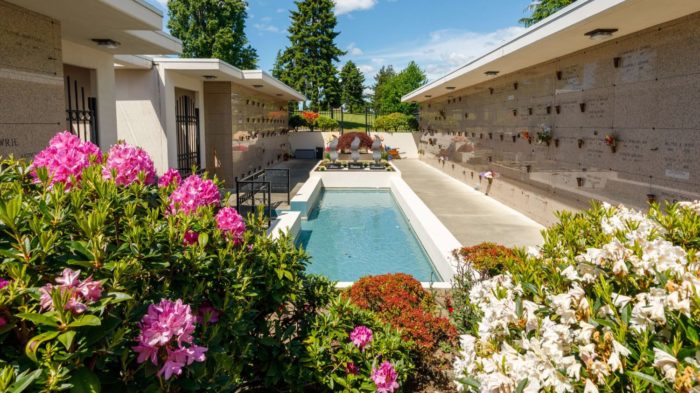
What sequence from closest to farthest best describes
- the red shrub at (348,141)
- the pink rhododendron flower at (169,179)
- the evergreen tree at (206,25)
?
the pink rhododendron flower at (169,179), the red shrub at (348,141), the evergreen tree at (206,25)

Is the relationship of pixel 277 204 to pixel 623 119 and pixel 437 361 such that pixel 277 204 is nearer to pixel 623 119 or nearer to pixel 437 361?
pixel 623 119

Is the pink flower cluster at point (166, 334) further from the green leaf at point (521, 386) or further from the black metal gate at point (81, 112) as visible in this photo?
the black metal gate at point (81, 112)

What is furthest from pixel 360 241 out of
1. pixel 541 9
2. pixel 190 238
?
pixel 541 9

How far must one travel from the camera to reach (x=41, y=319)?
4.30ft

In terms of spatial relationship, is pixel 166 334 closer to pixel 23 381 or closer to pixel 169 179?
pixel 23 381

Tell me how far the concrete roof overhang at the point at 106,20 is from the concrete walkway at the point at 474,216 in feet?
18.6

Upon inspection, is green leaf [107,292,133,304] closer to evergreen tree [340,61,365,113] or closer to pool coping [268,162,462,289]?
pool coping [268,162,462,289]

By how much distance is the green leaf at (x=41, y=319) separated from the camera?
129 centimetres

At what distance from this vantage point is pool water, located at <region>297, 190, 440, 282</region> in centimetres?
752

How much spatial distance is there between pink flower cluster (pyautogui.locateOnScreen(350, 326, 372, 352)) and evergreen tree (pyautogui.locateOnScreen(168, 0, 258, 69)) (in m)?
37.2

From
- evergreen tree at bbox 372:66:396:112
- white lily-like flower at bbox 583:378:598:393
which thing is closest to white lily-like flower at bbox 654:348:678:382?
white lily-like flower at bbox 583:378:598:393

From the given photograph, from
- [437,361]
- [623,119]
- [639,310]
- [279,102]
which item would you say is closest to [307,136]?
[279,102]

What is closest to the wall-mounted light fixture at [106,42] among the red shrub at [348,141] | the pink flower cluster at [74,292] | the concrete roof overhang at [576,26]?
the concrete roof overhang at [576,26]

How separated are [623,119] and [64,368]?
305 inches
